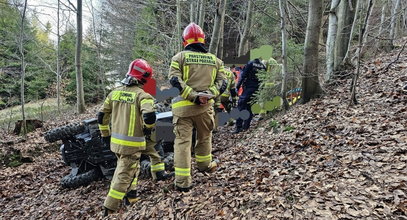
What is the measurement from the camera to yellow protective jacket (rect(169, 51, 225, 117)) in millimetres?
3830

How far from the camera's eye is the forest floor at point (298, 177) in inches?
112

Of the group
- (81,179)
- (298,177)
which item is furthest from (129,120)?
(298,177)

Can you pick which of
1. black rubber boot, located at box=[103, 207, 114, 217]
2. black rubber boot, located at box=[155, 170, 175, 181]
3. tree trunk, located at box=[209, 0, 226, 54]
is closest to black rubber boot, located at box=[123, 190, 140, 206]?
black rubber boot, located at box=[103, 207, 114, 217]

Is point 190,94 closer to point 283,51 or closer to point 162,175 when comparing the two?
point 162,175

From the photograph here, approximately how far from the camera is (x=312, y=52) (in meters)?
6.27

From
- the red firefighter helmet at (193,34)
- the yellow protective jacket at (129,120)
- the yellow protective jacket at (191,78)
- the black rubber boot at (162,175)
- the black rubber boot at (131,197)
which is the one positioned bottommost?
the black rubber boot at (131,197)

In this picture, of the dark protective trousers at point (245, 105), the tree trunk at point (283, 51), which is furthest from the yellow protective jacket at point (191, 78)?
the dark protective trousers at point (245, 105)

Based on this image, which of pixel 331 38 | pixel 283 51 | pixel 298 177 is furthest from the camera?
pixel 331 38

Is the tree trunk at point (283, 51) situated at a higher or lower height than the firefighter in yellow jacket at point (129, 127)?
higher

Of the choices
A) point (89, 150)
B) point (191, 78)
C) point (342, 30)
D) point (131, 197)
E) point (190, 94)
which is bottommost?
point (131, 197)

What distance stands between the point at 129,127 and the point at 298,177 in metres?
2.39

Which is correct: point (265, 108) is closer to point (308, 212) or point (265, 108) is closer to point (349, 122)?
point (349, 122)

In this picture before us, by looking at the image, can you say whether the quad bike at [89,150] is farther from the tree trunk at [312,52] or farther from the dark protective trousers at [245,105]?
the tree trunk at [312,52]

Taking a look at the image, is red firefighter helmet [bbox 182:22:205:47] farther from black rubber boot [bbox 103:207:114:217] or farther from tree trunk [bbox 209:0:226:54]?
tree trunk [bbox 209:0:226:54]
